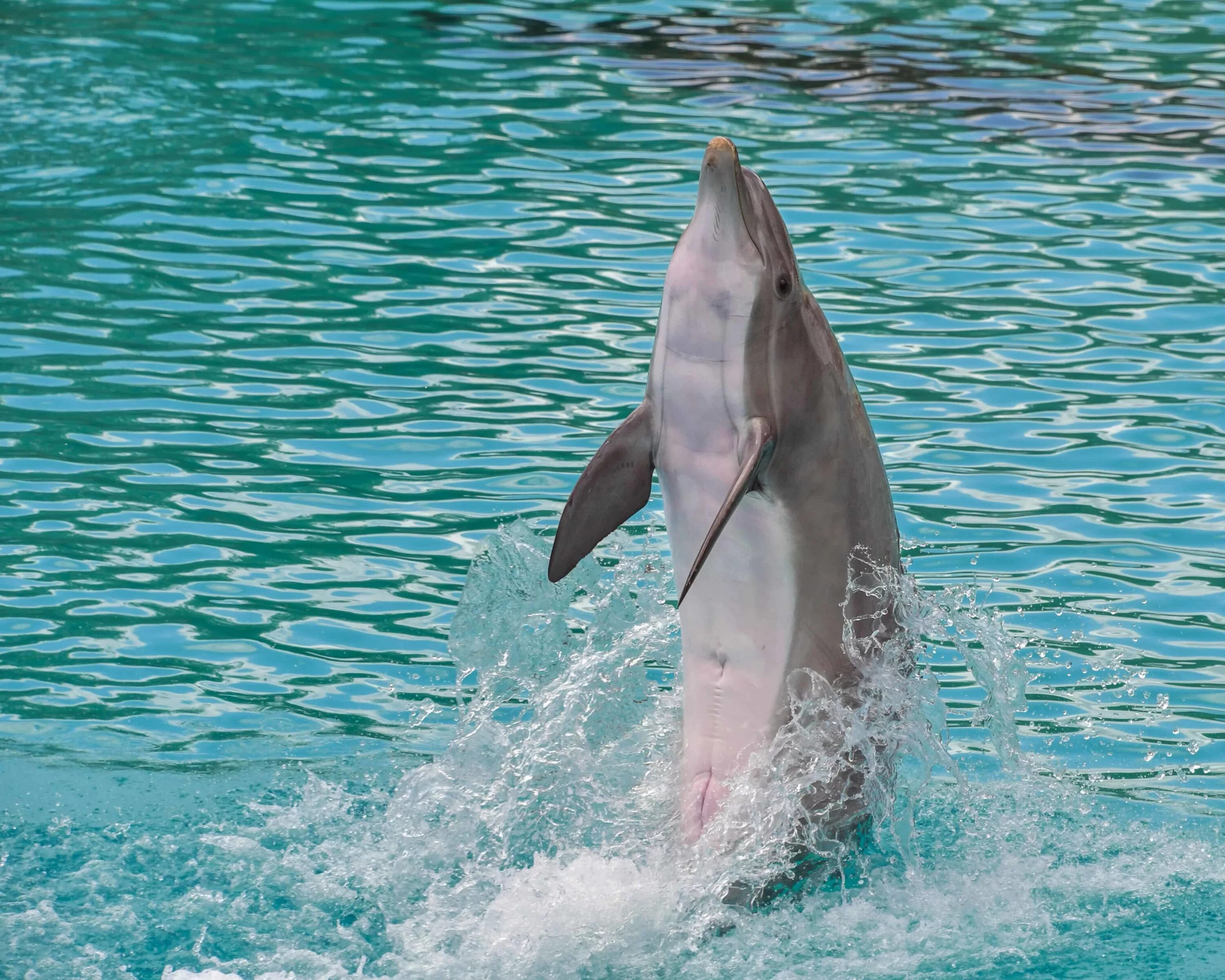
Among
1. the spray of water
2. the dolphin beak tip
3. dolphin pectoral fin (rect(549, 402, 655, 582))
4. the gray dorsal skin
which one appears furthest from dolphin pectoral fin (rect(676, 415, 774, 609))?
the dolphin beak tip

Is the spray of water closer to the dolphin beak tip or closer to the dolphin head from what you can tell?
the dolphin head

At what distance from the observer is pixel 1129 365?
25.2 feet

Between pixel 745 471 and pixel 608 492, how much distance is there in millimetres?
421

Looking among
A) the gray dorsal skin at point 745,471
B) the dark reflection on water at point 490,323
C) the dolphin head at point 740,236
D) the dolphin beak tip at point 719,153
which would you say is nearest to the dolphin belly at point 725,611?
the gray dorsal skin at point 745,471

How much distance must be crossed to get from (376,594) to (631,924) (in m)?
2.05

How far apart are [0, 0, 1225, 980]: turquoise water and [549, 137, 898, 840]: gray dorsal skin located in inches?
11.9

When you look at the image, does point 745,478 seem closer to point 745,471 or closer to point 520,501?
point 745,471

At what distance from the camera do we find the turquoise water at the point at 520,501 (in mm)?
4270

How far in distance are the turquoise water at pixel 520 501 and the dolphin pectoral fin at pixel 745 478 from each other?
60 centimetres

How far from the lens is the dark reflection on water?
553 cm

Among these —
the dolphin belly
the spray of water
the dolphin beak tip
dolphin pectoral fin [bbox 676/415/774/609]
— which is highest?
the dolphin beak tip

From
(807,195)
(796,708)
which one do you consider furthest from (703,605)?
(807,195)

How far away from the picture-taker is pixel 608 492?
402cm

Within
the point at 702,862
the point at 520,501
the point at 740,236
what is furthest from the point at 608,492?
the point at 520,501
